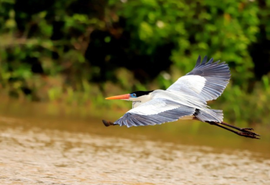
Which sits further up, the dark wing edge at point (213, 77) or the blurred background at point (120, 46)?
the blurred background at point (120, 46)

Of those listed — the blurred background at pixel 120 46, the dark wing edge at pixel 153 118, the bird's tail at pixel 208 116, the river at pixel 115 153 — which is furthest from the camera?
the blurred background at pixel 120 46

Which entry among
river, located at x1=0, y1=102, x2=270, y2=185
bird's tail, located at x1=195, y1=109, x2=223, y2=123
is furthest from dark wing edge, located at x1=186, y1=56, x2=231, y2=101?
river, located at x1=0, y1=102, x2=270, y2=185

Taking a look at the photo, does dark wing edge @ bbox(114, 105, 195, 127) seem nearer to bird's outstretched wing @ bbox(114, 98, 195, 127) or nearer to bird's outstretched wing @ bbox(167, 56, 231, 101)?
bird's outstretched wing @ bbox(114, 98, 195, 127)

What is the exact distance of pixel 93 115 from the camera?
11977mm

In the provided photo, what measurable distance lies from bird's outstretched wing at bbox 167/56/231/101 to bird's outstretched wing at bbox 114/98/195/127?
100 cm

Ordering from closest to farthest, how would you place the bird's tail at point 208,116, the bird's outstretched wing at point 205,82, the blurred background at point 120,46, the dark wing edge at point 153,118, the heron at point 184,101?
the dark wing edge at point 153,118 < the heron at point 184,101 < the bird's tail at point 208,116 < the bird's outstretched wing at point 205,82 < the blurred background at point 120,46

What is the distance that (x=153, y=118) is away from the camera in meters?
5.84

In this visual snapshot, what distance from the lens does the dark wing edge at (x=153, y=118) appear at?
5.61 meters

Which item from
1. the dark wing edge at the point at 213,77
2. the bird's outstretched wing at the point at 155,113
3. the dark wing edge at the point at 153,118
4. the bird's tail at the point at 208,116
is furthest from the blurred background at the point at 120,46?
the dark wing edge at the point at 153,118

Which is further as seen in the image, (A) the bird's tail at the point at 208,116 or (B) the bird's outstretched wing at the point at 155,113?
(A) the bird's tail at the point at 208,116

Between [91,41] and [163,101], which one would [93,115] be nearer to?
[91,41]

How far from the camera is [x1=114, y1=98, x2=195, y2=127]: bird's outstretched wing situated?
5.66 m

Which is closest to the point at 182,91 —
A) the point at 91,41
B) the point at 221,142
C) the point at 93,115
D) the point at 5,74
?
the point at 221,142

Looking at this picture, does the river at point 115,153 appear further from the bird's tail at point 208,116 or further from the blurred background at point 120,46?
the blurred background at point 120,46
